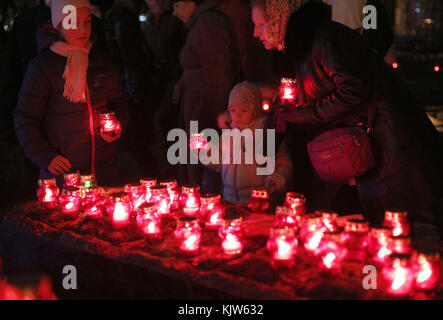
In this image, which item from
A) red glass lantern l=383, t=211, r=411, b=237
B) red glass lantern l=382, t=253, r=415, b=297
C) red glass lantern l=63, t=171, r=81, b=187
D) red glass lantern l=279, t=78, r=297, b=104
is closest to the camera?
red glass lantern l=382, t=253, r=415, b=297

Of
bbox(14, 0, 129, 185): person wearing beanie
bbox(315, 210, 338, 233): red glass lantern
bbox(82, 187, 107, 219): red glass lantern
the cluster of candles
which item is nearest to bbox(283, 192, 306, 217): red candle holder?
the cluster of candles

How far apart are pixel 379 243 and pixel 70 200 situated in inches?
84.5

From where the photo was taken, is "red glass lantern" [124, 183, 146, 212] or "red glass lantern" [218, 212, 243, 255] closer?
"red glass lantern" [218, 212, 243, 255]

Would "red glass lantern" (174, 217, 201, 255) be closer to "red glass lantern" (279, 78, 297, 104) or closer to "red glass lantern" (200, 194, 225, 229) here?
"red glass lantern" (200, 194, 225, 229)

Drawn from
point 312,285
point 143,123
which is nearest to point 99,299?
point 312,285

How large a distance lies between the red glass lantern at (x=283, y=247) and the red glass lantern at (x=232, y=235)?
0.28 meters

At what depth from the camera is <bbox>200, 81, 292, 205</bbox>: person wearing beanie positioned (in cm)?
432

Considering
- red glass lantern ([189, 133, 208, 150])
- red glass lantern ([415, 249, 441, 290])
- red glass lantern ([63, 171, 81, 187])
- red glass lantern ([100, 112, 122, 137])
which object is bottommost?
red glass lantern ([415, 249, 441, 290])

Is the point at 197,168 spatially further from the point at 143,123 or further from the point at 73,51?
the point at 73,51

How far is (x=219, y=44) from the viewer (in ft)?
17.6

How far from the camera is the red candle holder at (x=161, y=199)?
3611 millimetres

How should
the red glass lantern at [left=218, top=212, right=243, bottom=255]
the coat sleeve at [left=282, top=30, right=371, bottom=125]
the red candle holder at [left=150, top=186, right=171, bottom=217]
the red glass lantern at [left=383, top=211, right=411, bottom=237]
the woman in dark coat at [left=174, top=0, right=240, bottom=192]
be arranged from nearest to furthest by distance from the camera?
the red glass lantern at [left=383, top=211, right=411, bottom=237], the red glass lantern at [left=218, top=212, right=243, bottom=255], the coat sleeve at [left=282, top=30, right=371, bottom=125], the red candle holder at [left=150, top=186, right=171, bottom=217], the woman in dark coat at [left=174, top=0, right=240, bottom=192]

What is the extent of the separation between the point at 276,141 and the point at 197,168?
1.52 m

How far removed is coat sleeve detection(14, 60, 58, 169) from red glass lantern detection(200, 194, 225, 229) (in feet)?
4.59
